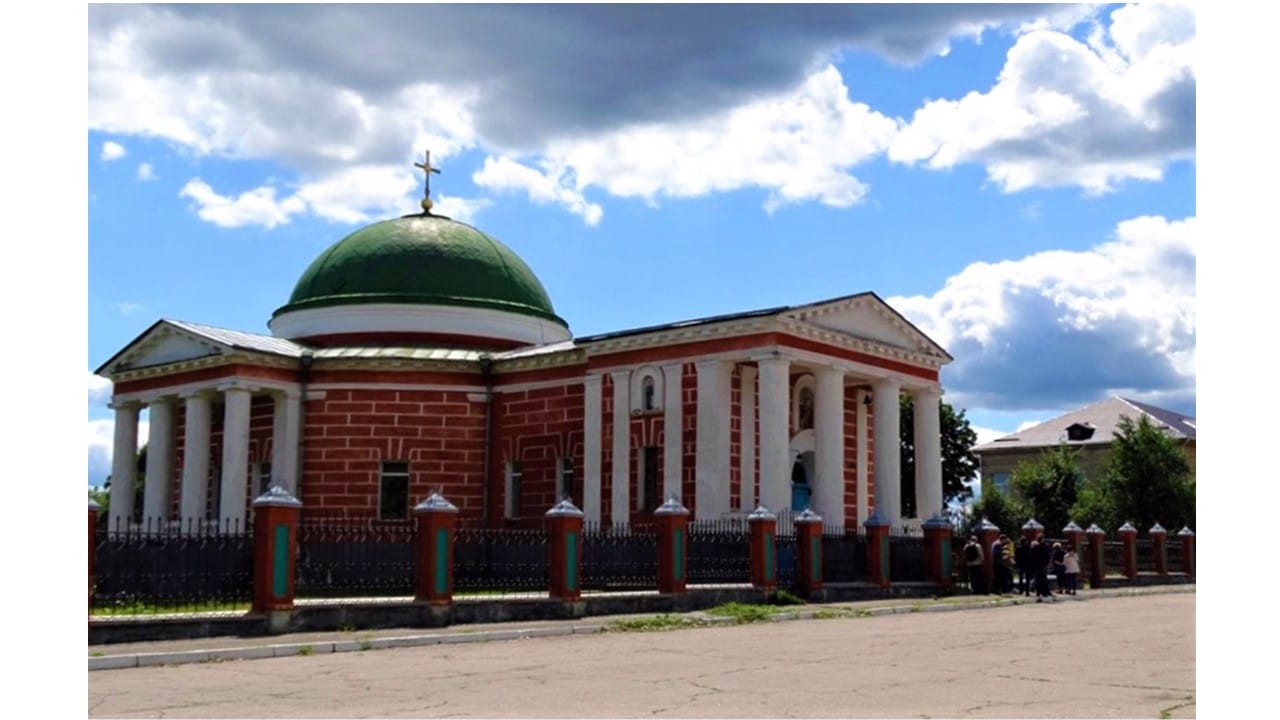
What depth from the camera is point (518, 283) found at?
121 ft

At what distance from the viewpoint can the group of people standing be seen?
27438mm

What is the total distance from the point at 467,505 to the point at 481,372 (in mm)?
Answer: 3322

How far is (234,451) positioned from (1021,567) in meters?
18.2

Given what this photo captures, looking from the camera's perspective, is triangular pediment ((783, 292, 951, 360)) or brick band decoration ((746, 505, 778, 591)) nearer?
brick band decoration ((746, 505, 778, 591))

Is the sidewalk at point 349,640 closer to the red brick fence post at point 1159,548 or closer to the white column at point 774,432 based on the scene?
the white column at point 774,432

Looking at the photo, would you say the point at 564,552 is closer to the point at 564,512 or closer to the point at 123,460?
the point at 564,512

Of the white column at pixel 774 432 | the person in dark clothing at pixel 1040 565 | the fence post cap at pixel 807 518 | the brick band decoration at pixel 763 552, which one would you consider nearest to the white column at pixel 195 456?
the white column at pixel 774 432

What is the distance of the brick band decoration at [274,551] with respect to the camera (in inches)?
659

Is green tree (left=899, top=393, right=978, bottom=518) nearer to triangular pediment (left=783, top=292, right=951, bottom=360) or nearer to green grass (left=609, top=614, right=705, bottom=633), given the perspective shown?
triangular pediment (left=783, top=292, right=951, bottom=360)

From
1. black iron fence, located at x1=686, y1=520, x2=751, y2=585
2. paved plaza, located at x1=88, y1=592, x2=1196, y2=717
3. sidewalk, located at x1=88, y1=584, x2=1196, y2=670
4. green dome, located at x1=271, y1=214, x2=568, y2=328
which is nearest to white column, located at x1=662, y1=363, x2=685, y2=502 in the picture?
black iron fence, located at x1=686, y1=520, x2=751, y2=585

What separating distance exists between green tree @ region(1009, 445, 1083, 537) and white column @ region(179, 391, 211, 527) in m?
33.2

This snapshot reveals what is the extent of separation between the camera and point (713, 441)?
28344 millimetres

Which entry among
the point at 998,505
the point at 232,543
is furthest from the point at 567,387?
the point at 998,505

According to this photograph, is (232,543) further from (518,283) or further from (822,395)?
(518,283)
